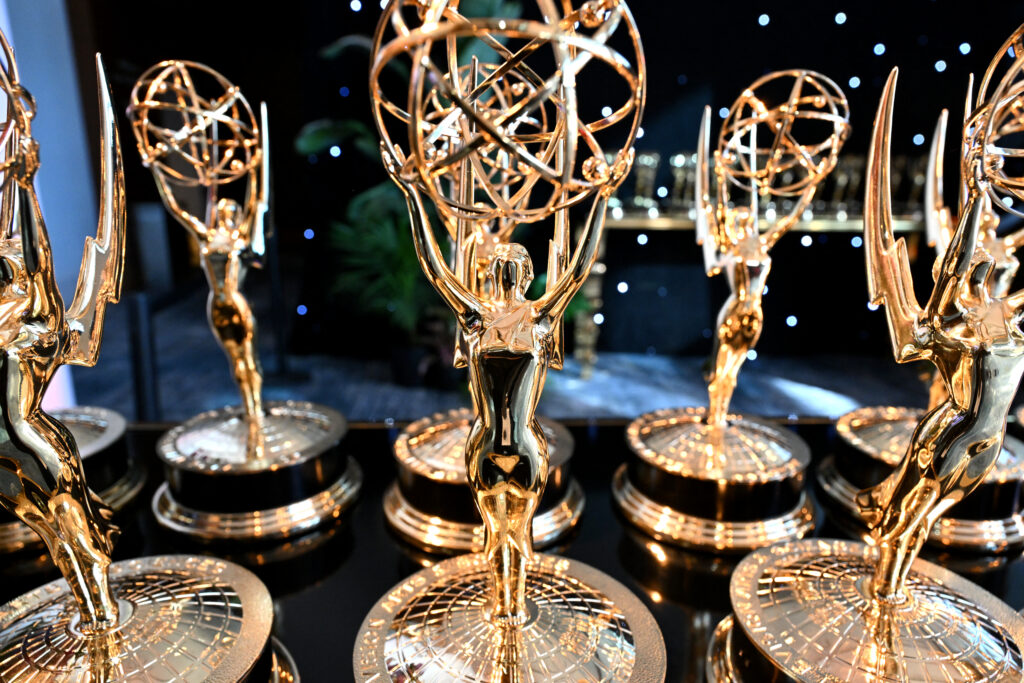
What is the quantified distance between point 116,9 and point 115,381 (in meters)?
1.30

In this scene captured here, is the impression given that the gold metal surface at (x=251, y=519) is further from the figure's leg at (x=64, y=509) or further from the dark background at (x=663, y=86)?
the dark background at (x=663, y=86)

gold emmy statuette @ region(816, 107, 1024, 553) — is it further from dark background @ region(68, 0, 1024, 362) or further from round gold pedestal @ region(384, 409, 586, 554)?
dark background @ region(68, 0, 1024, 362)

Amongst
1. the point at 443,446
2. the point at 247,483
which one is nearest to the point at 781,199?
the point at 443,446

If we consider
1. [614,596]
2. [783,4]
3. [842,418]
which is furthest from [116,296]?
[783,4]

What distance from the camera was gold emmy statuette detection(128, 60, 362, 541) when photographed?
96cm

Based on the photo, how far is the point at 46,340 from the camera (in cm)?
58

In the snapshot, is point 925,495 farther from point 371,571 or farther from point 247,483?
point 247,483

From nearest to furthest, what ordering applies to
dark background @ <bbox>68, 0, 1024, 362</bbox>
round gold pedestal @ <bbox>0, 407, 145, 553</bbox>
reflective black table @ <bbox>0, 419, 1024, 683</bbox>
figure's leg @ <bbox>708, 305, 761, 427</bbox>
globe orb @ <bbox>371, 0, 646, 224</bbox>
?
globe orb @ <bbox>371, 0, 646, 224</bbox>, reflective black table @ <bbox>0, 419, 1024, 683</bbox>, round gold pedestal @ <bbox>0, 407, 145, 553</bbox>, figure's leg @ <bbox>708, 305, 761, 427</bbox>, dark background @ <bbox>68, 0, 1024, 362</bbox>

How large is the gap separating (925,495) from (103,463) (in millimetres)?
1093

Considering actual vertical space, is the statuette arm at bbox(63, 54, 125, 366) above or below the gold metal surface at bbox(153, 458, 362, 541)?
above

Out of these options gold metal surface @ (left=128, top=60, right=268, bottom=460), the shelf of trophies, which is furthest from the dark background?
gold metal surface @ (left=128, top=60, right=268, bottom=460)

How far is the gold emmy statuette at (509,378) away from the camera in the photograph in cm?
47

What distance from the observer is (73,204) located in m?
1.77

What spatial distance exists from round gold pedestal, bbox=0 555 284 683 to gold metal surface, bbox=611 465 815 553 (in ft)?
1.73
